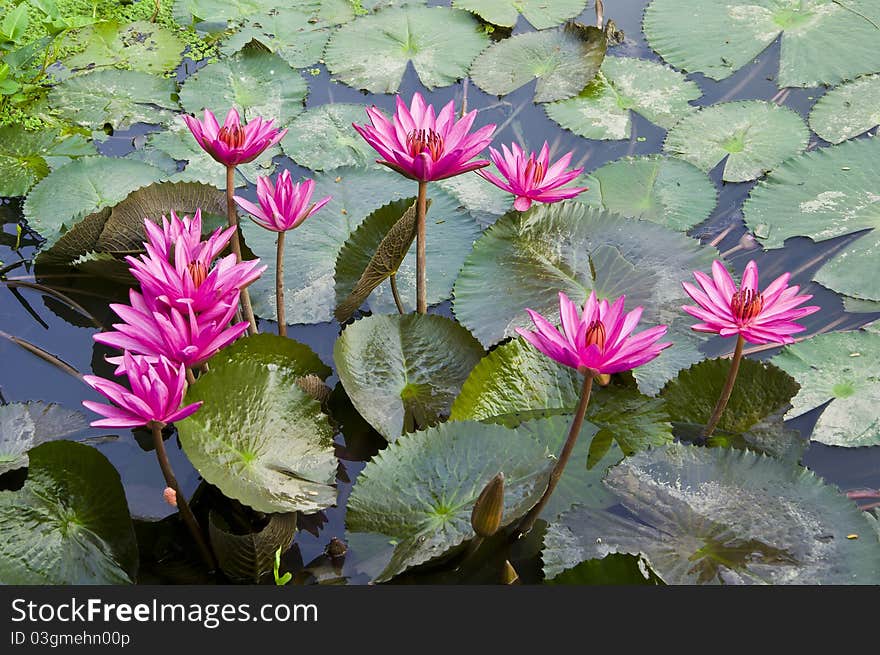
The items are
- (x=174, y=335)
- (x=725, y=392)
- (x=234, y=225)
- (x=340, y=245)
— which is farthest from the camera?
(x=340, y=245)

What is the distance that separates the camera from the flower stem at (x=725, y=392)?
2.13 m

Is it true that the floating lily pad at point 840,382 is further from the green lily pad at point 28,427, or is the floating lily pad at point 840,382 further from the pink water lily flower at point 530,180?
the green lily pad at point 28,427

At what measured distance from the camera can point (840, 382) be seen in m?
2.59

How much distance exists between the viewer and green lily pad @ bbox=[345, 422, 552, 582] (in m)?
2.05

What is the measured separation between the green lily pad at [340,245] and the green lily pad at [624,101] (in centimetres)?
83

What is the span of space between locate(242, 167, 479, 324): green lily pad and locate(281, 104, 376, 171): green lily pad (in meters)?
0.27

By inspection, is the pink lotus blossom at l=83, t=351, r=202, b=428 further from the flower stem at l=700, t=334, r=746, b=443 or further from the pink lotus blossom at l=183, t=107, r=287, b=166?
the flower stem at l=700, t=334, r=746, b=443

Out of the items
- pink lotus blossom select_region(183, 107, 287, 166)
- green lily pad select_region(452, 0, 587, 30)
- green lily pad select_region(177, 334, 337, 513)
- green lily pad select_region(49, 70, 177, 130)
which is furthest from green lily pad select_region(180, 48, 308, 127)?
green lily pad select_region(177, 334, 337, 513)

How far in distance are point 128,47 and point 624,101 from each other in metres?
2.29

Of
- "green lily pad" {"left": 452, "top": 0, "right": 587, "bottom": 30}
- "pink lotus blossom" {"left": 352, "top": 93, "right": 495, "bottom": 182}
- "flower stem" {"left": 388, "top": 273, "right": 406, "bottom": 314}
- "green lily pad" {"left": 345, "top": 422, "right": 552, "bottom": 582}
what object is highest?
"pink lotus blossom" {"left": 352, "top": 93, "right": 495, "bottom": 182}

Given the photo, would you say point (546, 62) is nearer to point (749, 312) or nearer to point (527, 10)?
point (527, 10)

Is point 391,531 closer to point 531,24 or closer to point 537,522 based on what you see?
point 537,522

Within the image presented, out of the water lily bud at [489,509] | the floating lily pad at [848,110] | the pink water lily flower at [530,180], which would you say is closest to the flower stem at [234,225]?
the pink water lily flower at [530,180]

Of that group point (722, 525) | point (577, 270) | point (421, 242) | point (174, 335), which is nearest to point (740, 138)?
point (577, 270)
